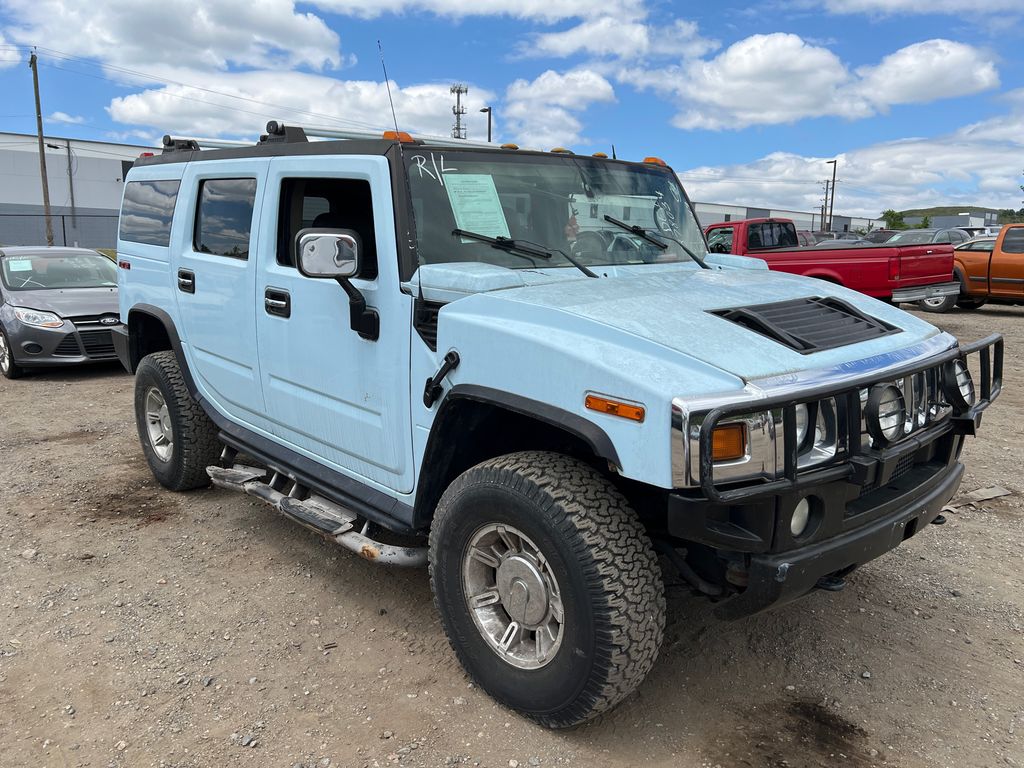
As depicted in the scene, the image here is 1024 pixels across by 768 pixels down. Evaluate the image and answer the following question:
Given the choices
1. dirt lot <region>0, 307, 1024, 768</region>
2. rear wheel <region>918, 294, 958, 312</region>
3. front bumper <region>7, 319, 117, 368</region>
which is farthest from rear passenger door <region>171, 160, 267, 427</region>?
rear wheel <region>918, 294, 958, 312</region>

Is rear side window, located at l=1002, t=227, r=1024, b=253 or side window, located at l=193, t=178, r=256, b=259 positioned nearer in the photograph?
side window, located at l=193, t=178, r=256, b=259

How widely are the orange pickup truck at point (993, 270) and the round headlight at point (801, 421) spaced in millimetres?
13466

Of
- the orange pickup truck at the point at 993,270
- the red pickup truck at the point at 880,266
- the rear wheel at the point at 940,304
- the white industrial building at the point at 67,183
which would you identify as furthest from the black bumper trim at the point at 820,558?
the white industrial building at the point at 67,183

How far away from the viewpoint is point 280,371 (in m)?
3.79

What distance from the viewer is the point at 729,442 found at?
222 cm

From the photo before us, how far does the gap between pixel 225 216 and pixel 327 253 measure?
1.59m

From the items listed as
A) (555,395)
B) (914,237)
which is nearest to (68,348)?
(555,395)

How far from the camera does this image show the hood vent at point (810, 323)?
2.65 metres

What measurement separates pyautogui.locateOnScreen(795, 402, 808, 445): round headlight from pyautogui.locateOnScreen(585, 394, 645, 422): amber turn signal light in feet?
1.65

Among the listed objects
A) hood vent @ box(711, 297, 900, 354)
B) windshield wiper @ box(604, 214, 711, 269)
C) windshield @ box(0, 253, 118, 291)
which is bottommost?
hood vent @ box(711, 297, 900, 354)

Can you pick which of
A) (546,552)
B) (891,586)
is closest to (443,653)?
(546,552)

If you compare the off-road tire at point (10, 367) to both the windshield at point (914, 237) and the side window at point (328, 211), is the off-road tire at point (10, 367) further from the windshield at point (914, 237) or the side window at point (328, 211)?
the windshield at point (914, 237)

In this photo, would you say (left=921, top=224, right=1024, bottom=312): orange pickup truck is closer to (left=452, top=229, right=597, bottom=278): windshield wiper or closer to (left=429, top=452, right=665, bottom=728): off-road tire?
(left=452, top=229, right=597, bottom=278): windshield wiper

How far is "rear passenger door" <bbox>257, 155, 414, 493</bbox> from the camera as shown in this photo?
312cm
